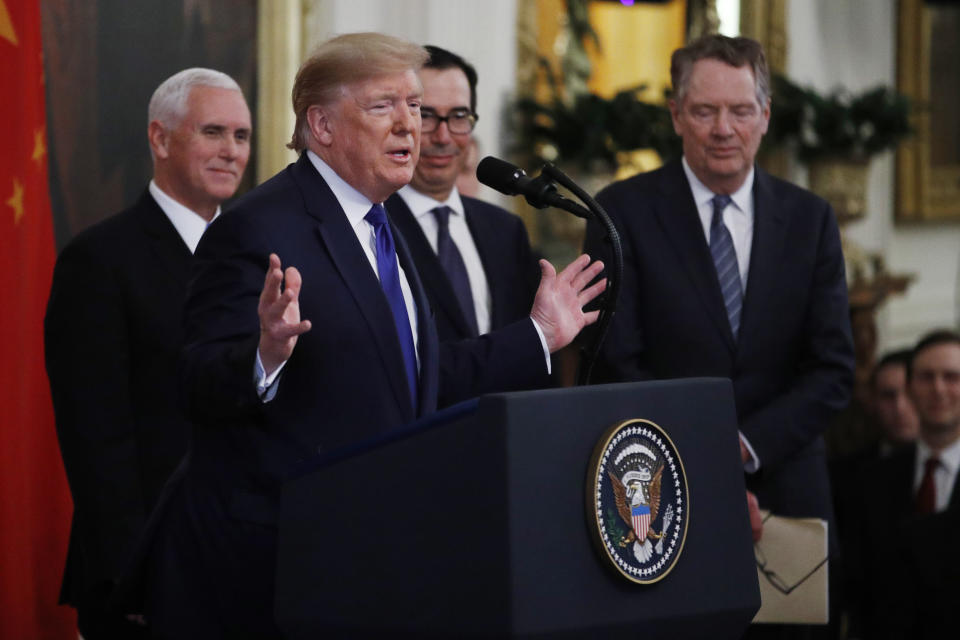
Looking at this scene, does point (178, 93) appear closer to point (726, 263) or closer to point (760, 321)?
point (726, 263)

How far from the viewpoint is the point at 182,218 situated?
3.27 m

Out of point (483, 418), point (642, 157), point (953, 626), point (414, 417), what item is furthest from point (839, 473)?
point (483, 418)

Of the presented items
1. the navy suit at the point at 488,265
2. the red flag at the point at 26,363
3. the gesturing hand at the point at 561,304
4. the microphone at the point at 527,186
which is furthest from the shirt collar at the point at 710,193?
the red flag at the point at 26,363

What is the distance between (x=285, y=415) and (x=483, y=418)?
20.1 inches

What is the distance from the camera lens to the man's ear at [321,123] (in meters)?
2.39

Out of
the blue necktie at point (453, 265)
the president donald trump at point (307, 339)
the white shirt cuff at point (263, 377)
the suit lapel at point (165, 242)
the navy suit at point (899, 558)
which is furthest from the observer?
the navy suit at point (899, 558)

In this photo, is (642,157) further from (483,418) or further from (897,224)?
(483,418)

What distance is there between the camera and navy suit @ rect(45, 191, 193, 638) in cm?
301

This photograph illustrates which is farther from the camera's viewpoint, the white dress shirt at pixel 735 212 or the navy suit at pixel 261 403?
the white dress shirt at pixel 735 212

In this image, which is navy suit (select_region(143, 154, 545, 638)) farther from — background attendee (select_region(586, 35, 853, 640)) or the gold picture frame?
the gold picture frame

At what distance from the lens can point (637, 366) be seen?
3273 mm

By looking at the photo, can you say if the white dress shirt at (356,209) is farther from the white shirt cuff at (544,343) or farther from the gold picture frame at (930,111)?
the gold picture frame at (930,111)

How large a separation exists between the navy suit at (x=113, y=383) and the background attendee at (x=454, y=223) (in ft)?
1.98

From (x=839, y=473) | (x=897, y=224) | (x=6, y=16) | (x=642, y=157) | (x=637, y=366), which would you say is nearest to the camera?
(x=637, y=366)
